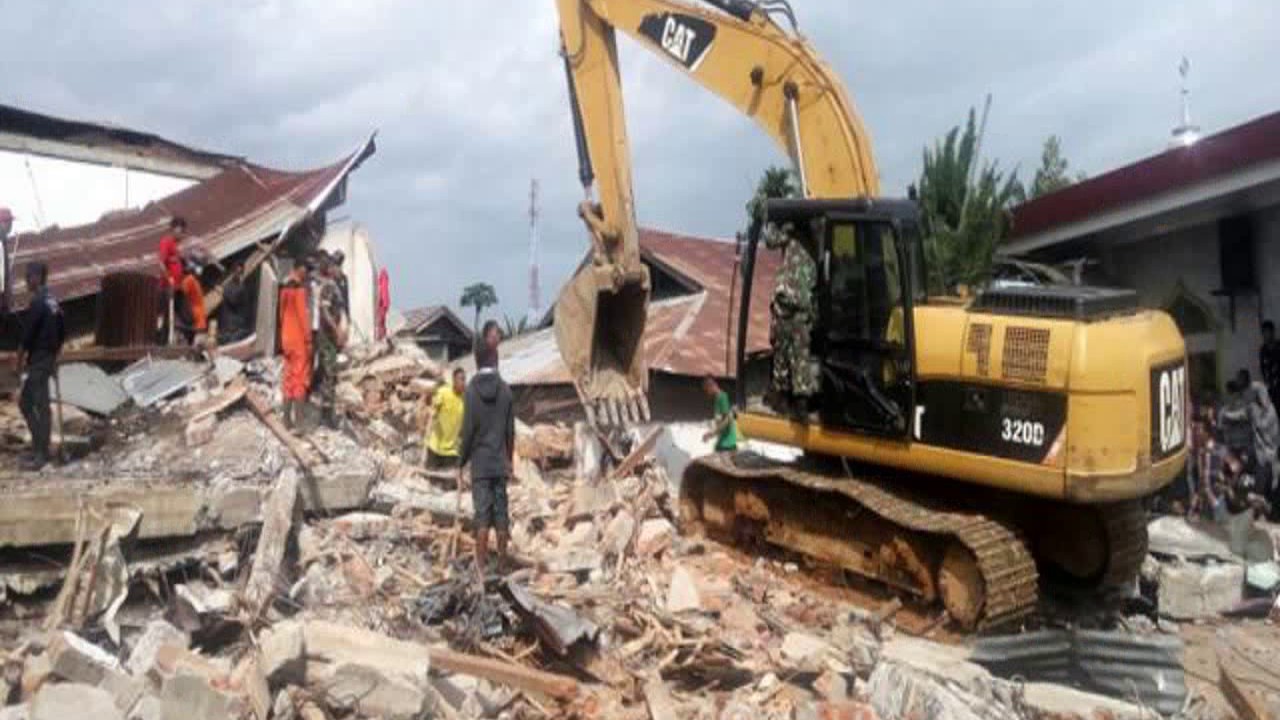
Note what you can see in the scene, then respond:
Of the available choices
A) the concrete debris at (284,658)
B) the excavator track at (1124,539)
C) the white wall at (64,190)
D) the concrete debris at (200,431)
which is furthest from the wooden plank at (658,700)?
the white wall at (64,190)

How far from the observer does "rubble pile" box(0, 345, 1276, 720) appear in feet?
19.8

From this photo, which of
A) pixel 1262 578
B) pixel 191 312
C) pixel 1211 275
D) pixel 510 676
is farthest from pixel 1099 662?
pixel 191 312

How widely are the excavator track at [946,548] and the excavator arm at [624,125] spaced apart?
1.58 m

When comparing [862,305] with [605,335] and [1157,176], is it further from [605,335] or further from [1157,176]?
[1157,176]

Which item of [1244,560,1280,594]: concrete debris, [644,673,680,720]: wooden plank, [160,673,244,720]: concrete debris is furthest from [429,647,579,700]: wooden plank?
[1244,560,1280,594]: concrete debris

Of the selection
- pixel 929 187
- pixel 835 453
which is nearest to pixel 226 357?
pixel 835 453

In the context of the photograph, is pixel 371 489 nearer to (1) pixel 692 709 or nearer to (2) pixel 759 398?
(2) pixel 759 398

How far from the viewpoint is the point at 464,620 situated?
23.9 ft

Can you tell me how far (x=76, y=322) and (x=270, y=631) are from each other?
9.70m

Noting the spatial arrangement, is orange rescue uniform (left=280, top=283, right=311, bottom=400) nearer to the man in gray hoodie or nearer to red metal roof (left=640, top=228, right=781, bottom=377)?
the man in gray hoodie

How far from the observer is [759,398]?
1036 cm

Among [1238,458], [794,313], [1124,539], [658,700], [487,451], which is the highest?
[794,313]

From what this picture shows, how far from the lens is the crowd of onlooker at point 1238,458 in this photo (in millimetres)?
11227

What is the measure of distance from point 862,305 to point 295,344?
5.39 m
